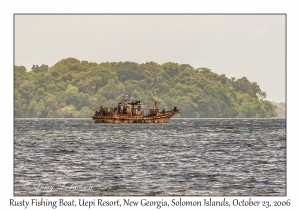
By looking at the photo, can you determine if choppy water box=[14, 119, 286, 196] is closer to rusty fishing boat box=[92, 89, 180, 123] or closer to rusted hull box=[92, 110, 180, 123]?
rusted hull box=[92, 110, 180, 123]

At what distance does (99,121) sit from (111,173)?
104 metres

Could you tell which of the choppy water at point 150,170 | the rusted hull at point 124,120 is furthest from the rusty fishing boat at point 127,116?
the choppy water at point 150,170

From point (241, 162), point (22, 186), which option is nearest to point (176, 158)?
point (241, 162)

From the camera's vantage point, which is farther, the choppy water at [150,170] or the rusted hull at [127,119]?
the rusted hull at [127,119]

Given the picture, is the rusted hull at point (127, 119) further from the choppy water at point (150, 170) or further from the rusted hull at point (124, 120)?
the choppy water at point (150, 170)

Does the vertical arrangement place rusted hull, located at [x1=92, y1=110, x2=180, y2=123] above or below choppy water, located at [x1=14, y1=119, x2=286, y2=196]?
above

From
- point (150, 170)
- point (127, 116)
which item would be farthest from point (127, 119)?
point (150, 170)

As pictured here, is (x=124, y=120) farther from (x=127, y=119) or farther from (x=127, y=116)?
(x=127, y=116)

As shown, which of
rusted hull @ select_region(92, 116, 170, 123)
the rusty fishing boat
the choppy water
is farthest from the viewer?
the rusty fishing boat

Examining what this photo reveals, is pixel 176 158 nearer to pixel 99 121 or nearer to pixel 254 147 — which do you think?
pixel 254 147

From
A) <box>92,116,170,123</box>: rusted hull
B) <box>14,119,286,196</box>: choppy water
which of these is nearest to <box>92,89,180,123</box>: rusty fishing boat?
<box>92,116,170,123</box>: rusted hull

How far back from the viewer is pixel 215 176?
1548 inches

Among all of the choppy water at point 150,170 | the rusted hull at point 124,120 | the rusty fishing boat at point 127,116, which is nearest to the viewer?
the choppy water at point 150,170

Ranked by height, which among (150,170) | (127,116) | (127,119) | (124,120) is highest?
(127,116)
